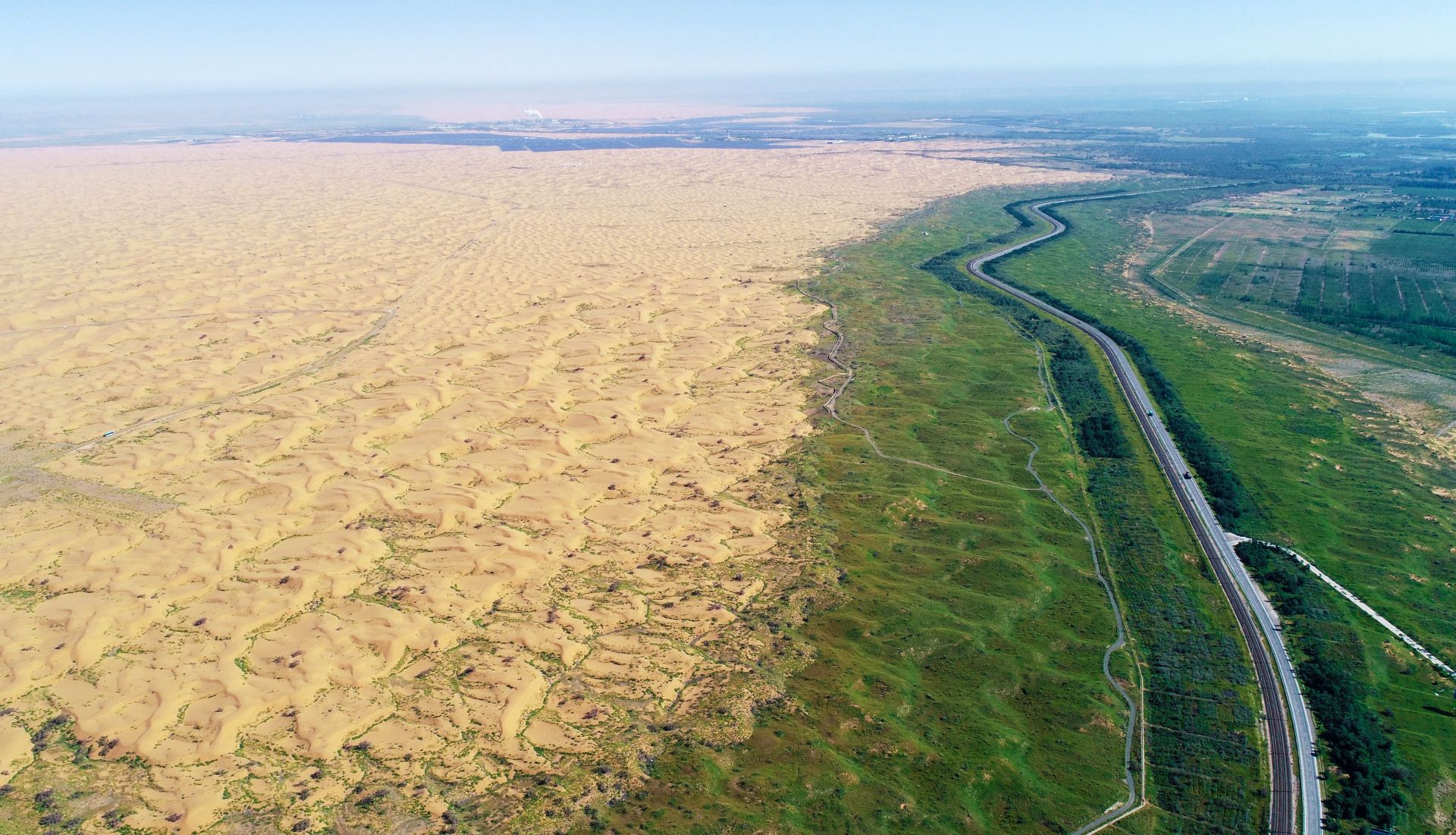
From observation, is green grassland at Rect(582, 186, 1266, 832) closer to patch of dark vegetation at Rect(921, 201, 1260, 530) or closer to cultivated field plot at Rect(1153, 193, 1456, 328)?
patch of dark vegetation at Rect(921, 201, 1260, 530)

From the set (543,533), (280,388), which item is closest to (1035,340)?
(543,533)

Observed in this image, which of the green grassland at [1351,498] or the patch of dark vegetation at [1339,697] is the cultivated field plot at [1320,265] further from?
the patch of dark vegetation at [1339,697]

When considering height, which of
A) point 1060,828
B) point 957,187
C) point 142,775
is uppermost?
point 957,187

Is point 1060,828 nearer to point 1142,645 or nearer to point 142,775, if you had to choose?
point 1142,645

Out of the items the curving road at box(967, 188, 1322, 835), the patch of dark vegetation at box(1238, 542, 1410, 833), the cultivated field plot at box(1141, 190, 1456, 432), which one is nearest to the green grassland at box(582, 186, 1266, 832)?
the curving road at box(967, 188, 1322, 835)

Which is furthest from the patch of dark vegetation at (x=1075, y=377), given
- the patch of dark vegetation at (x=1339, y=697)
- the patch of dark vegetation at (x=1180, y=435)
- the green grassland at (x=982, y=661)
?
the patch of dark vegetation at (x=1339, y=697)

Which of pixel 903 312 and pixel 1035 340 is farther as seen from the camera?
pixel 903 312

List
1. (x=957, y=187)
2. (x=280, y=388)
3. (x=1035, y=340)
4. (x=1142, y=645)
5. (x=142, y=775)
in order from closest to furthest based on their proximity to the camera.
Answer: (x=142, y=775)
(x=1142, y=645)
(x=280, y=388)
(x=1035, y=340)
(x=957, y=187)
